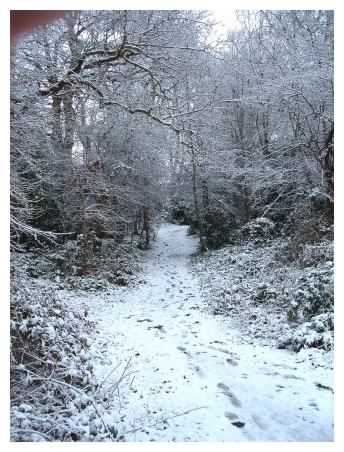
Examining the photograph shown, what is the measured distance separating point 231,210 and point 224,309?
16.2 feet

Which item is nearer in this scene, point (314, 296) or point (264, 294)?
point (314, 296)

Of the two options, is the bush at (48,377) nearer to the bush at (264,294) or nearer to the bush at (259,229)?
the bush at (264,294)

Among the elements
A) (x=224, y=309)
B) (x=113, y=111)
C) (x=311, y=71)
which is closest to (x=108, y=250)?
(x=113, y=111)

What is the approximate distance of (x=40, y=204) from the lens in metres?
7.40

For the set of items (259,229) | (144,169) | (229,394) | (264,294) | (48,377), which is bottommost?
(229,394)

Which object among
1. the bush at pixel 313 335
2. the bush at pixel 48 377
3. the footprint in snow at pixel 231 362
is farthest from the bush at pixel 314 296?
the bush at pixel 48 377

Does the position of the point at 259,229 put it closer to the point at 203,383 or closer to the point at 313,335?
the point at 313,335

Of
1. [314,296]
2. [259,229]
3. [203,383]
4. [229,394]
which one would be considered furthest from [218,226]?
[229,394]

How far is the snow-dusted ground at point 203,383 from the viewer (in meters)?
2.65

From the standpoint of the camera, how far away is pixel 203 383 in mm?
3250

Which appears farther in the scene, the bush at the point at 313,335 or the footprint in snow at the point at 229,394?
the bush at the point at 313,335

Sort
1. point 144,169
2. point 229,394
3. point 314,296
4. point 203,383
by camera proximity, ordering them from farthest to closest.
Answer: point 144,169 → point 314,296 → point 203,383 → point 229,394

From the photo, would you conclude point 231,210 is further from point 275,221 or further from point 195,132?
point 195,132

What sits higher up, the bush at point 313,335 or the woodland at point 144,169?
the woodland at point 144,169
